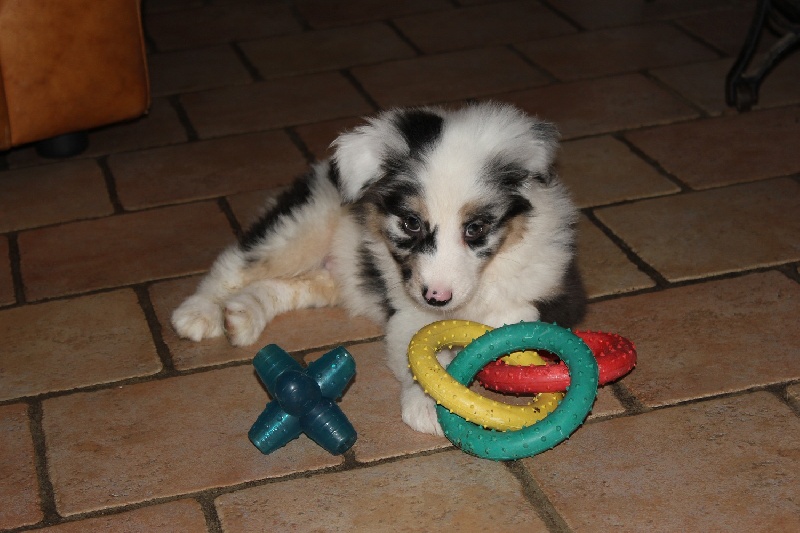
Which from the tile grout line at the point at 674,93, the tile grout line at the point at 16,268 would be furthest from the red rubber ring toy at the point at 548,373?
the tile grout line at the point at 674,93

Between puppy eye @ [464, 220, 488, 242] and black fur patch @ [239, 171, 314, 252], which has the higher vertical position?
puppy eye @ [464, 220, 488, 242]

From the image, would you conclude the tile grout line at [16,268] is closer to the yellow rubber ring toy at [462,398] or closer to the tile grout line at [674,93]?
the yellow rubber ring toy at [462,398]

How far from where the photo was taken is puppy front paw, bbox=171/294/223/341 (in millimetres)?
3086

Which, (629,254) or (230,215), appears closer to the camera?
(629,254)

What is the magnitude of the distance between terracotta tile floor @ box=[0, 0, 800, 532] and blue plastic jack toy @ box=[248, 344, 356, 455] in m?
0.07

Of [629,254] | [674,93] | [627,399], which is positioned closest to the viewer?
[627,399]

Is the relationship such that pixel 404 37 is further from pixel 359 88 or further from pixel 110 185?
pixel 110 185

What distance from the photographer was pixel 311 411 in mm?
2518

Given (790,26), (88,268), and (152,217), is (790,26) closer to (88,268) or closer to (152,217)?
(152,217)

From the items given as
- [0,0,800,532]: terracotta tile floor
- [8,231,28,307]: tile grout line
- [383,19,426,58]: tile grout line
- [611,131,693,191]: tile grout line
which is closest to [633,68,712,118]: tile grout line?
[0,0,800,532]: terracotta tile floor

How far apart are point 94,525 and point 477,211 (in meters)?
1.16

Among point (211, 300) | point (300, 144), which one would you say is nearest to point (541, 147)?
point (211, 300)

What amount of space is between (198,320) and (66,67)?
1.44 metres

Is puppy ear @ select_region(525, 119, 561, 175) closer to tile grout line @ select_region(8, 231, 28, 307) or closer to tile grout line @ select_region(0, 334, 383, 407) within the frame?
tile grout line @ select_region(0, 334, 383, 407)
